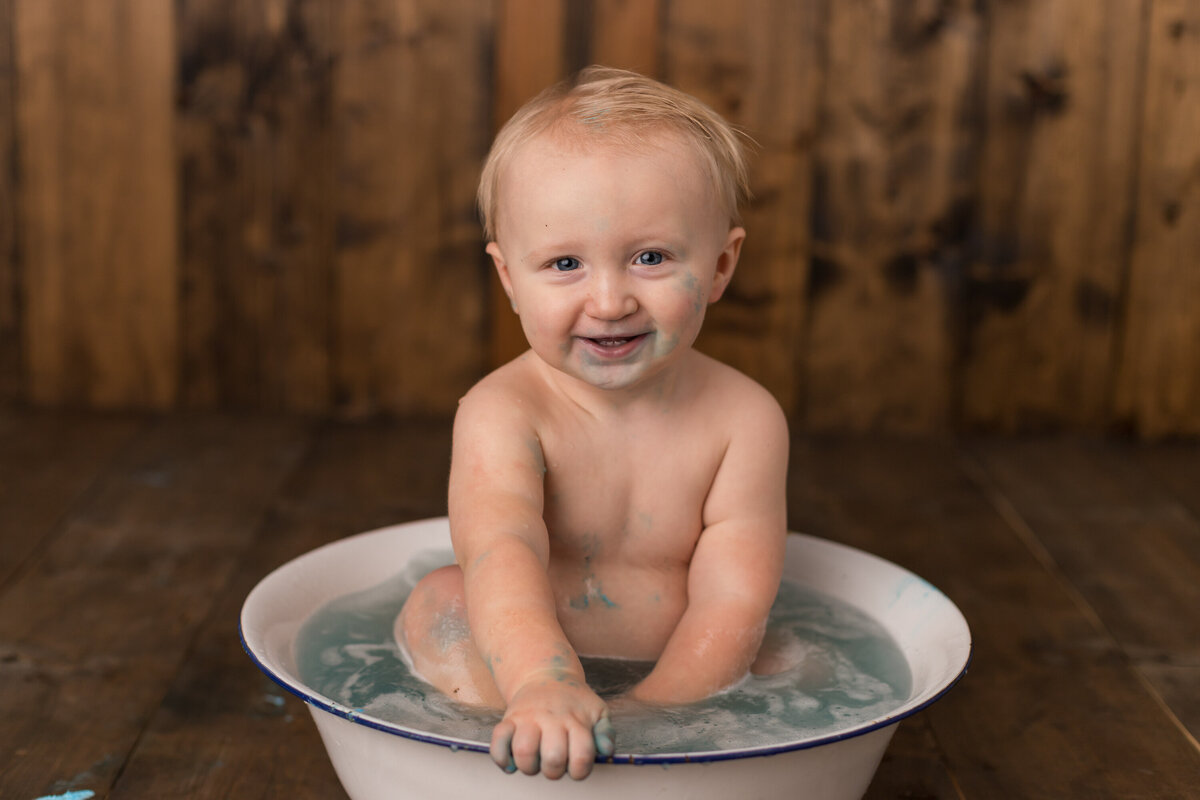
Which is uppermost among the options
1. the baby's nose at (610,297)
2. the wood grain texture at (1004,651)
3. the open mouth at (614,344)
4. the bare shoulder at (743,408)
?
the baby's nose at (610,297)

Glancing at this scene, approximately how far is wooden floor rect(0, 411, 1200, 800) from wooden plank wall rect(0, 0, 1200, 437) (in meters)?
0.11

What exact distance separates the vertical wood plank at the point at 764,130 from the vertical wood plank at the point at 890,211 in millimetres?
30

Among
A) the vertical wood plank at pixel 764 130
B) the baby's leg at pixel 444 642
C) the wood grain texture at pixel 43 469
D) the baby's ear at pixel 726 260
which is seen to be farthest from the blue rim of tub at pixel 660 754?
the vertical wood plank at pixel 764 130

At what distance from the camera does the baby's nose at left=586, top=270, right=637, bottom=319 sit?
1.08 meters

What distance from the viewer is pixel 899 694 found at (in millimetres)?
1187

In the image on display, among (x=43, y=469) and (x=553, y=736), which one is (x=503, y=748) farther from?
(x=43, y=469)

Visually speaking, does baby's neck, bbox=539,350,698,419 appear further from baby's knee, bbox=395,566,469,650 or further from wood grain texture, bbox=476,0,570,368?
wood grain texture, bbox=476,0,570,368

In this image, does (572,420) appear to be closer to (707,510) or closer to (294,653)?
(707,510)

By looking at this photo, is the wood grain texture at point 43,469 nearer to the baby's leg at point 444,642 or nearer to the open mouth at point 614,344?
the baby's leg at point 444,642

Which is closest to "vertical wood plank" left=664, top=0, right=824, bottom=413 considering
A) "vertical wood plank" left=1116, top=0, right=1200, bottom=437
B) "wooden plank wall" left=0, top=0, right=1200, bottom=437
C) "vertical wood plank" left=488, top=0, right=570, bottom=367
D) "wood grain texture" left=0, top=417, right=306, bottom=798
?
"wooden plank wall" left=0, top=0, right=1200, bottom=437

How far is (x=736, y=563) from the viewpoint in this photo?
4.00 ft

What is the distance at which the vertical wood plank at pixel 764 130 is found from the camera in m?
2.20

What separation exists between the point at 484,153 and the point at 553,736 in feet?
4.96

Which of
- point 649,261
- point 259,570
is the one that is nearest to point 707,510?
point 649,261
